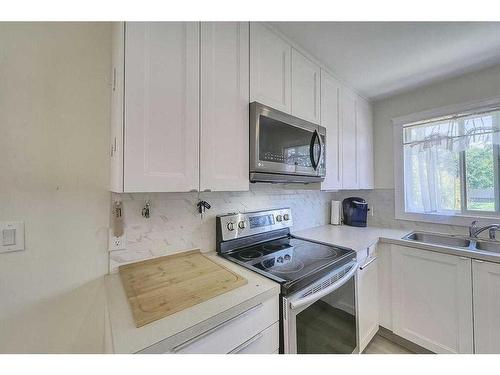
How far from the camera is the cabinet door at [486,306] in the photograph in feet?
4.06

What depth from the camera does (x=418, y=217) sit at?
1.97 meters

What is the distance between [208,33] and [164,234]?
3.46 feet

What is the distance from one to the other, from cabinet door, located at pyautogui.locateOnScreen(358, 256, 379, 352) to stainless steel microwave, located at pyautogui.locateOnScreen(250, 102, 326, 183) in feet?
2.60

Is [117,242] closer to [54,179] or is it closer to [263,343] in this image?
[54,179]

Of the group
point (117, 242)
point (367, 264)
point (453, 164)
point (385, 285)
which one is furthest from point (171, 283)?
point (453, 164)

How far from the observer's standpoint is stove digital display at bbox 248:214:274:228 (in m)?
1.46

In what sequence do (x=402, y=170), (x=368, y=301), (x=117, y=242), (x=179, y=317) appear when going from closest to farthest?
1. (x=179, y=317)
2. (x=117, y=242)
3. (x=368, y=301)
4. (x=402, y=170)

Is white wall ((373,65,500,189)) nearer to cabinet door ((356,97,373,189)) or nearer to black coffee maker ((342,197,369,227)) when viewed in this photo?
cabinet door ((356,97,373,189))

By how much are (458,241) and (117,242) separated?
98.5 inches

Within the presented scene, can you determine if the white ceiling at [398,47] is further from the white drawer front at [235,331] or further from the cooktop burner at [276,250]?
the white drawer front at [235,331]

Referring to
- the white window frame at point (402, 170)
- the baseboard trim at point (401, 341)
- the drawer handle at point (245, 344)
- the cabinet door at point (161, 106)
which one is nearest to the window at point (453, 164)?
the white window frame at point (402, 170)

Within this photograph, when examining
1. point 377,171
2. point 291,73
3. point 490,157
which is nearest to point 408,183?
point 377,171

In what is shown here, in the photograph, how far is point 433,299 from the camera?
146 centimetres

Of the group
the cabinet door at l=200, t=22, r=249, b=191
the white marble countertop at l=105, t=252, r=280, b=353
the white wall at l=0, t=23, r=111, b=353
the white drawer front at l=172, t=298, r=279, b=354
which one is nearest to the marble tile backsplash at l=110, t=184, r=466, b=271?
the white wall at l=0, t=23, r=111, b=353
